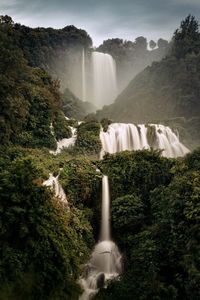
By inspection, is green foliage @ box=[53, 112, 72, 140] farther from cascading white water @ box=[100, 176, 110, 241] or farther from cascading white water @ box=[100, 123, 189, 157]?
cascading white water @ box=[100, 176, 110, 241]

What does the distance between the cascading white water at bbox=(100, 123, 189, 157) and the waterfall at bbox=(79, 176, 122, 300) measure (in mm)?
7737

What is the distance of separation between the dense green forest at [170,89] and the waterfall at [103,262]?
27698 millimetres

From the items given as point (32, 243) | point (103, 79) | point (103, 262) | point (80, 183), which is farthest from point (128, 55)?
point (32, 243)

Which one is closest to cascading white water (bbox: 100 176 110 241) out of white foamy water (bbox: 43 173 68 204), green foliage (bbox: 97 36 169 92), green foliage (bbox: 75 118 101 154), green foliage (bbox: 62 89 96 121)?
white foamy water (bbox: 43 173 68 204)

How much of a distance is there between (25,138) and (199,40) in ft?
116

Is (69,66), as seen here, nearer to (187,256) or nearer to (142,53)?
(142,53)

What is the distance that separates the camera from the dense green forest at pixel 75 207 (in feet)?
46.0

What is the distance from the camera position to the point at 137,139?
2927 centimetres

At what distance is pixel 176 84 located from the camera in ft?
162

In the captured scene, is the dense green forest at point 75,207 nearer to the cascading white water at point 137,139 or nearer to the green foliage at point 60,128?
the green foliage at point 60,128

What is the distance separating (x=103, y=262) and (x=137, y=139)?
42.5ft

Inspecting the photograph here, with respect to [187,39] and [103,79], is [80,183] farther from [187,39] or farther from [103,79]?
[103,79]

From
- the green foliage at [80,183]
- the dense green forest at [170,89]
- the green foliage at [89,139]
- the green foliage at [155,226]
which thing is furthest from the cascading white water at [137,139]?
the dense green forest at [170,89]

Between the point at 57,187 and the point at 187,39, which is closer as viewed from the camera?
the point at 57,187
